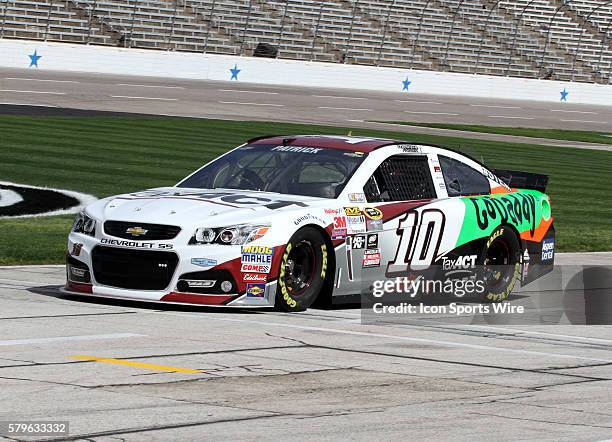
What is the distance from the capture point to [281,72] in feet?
162

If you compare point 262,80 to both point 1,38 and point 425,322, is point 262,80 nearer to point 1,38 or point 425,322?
point 1,38

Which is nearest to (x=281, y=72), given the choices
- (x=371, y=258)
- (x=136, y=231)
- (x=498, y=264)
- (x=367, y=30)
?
(x=367, y=30)

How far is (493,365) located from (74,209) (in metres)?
9.41

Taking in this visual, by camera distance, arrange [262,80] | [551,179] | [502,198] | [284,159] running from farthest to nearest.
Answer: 1. [262,80]
2. [551,179]
3. [502,198]
4. [284,159]

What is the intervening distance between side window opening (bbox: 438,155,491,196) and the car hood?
1.65m

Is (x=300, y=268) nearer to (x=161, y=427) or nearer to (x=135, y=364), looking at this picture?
(x=135, y=364)

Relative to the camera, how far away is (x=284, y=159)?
11.4m

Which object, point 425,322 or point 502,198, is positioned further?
point 502,198

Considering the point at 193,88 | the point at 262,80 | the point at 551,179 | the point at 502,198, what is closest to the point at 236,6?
the point at 262,80

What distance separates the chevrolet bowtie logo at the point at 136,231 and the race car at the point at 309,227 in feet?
0.03

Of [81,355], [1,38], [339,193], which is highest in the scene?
[1,38]

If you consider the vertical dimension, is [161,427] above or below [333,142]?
below

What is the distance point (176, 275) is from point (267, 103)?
31.1 metres

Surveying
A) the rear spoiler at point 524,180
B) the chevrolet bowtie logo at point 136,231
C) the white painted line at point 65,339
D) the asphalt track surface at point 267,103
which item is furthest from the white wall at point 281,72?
the white painted line at point 65,339
